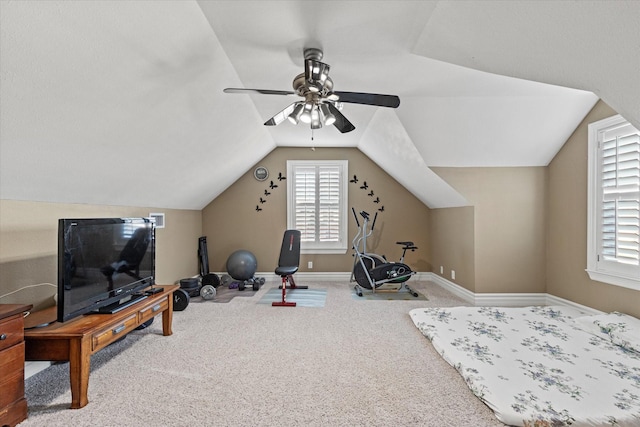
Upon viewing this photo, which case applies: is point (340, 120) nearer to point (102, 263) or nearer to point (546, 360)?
point (102, 263)

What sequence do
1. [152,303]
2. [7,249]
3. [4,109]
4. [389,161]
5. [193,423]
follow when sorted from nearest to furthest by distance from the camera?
[4,109] → [193,423] → [7,249] → [152,303] → [389,161]

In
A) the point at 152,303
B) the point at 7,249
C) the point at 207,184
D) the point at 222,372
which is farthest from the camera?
the point at 207,184

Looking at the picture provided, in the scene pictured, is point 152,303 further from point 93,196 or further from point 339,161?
point 339,161

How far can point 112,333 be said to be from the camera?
2379 millimetres

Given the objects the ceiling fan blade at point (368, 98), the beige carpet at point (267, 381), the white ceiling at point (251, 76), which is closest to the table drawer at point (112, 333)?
the beige carpet at point (267, 381)

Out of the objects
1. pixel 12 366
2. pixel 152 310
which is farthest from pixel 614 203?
pixel 12 366

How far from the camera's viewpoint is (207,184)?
5.03m

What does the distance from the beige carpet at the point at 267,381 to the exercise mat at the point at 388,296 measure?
3.60 feet

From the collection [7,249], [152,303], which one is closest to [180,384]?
[152,303]

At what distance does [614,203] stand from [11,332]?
17.4ft

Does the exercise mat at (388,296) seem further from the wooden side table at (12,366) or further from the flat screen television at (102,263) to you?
the wooden side table at (12,366)

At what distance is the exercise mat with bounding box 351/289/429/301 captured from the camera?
4.79 metres

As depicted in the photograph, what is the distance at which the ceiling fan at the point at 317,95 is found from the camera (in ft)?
7.96

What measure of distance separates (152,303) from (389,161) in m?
4.20
